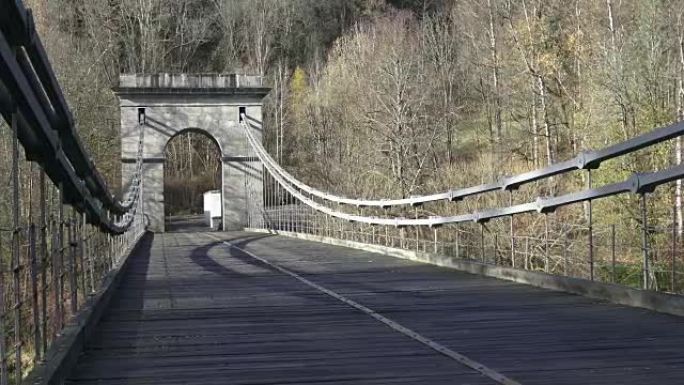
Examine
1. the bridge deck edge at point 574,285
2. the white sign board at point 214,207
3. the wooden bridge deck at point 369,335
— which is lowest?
the wooden bridge deck at point 369,335

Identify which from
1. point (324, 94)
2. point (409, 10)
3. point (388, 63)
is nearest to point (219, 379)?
point (388, 63)

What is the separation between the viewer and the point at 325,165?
111 feet

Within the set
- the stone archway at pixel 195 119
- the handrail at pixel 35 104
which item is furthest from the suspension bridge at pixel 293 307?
the stone archway at pixel 195 119

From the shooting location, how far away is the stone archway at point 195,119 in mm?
33312

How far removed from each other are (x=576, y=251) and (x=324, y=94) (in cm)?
2863

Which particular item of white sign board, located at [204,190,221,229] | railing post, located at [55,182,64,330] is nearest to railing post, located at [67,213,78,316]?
railing post, located at [55,182,64,330]

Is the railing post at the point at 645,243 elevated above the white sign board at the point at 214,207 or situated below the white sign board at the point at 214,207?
below

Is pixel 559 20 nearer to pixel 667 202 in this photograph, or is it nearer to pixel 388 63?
pixel 388 63

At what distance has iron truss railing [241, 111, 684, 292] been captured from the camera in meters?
7.27

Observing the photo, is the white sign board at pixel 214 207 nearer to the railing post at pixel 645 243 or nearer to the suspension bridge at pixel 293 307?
the suspension bridge at pixel 293 307

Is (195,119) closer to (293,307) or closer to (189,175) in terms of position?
(189,175)

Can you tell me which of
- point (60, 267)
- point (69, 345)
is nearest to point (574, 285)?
point (60, 267)

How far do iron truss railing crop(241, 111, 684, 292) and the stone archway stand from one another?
0.51m

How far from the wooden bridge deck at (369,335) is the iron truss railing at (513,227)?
759mm
